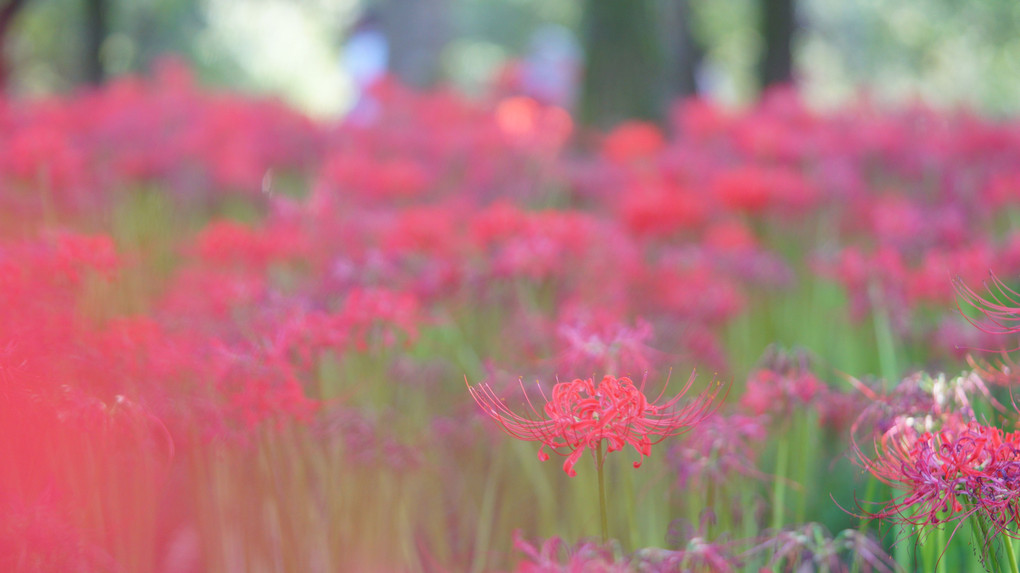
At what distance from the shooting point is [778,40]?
27.7ft

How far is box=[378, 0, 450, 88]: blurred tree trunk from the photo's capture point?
7344 mm

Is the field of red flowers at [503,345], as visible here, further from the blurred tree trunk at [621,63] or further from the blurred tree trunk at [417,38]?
the blurred tree trunk at [417,38]

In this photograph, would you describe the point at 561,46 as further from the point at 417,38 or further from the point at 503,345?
the point at 503,345

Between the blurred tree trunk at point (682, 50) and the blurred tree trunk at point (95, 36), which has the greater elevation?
the blurred tree trunk at point (682, 50)

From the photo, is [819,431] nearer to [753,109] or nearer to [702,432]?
[702,432]

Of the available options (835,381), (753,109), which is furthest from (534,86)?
(835,381)

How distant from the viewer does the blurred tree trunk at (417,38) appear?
7.34 meters

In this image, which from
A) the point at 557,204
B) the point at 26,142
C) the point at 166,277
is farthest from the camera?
the point at 557,204

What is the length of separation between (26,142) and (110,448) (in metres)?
1.65

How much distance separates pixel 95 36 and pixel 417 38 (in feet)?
10.5

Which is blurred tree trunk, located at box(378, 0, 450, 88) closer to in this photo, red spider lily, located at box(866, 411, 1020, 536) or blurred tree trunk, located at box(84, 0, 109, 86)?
blurred tree trunk, located at box(84, 0, 109, 86)

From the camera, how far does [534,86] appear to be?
9.28 meters

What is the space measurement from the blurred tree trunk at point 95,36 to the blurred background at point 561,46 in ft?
0.06

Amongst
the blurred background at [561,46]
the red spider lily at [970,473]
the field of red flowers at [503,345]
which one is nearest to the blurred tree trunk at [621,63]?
the blurred background at [561,46]
